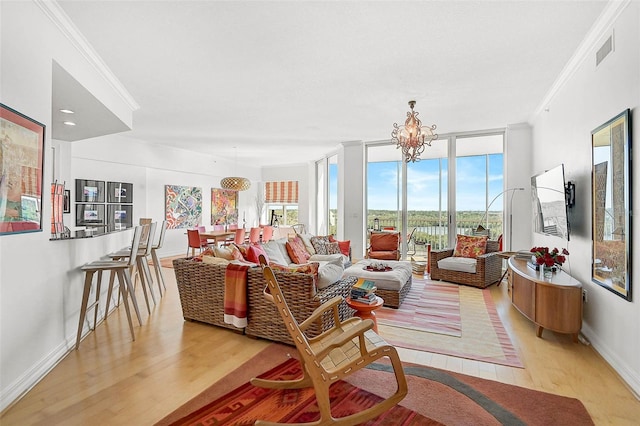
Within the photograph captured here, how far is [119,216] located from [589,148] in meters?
7.76

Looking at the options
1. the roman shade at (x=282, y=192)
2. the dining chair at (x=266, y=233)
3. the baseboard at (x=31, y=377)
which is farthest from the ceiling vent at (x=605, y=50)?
the roman shade at (x=282, y=192)

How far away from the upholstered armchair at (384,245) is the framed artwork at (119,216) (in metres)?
4.97

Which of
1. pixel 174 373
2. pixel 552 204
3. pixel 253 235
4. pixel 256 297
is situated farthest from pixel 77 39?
pixel 253 235

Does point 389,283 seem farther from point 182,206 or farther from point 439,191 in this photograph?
point 182,206

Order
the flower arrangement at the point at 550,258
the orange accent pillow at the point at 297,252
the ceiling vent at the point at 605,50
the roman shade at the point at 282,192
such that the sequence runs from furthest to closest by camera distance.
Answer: the roman shade at the point at 282,192 < the orange accent pillow at the point at 297,252 < the flower arrangement at the point at 550,258 < the ceiling vent at the point at 605,50

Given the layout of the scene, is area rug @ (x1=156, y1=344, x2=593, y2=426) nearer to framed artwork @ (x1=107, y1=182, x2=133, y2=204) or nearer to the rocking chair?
the rocking chair

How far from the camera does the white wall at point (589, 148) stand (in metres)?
2.25

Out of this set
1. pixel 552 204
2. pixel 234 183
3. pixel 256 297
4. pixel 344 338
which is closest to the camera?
pixel 344 338

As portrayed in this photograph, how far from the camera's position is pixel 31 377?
219 centimetres

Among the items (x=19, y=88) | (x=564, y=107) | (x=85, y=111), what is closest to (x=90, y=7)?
(x=19, y=88)

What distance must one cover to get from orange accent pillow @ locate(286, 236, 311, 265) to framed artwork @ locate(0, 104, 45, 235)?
3.04 m

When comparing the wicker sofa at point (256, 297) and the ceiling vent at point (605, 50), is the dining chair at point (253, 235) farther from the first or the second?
the ceiling vent at point (605, 50)

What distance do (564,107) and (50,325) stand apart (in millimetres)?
5602

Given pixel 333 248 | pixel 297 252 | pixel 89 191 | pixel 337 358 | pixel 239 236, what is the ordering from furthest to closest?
1. pixel 239 236
2. pixel 89 191
3. pixel 333 248
4. pixel 297 252
5. pixel 337 358
